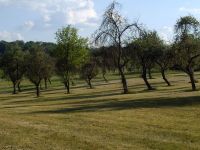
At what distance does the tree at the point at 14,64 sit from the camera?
349 feet

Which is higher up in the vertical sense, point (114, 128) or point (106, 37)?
point (106, 37)

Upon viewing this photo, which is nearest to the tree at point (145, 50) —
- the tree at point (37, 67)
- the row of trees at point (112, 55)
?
the row of trees at point (112, 55)

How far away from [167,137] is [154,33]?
64.1 meters

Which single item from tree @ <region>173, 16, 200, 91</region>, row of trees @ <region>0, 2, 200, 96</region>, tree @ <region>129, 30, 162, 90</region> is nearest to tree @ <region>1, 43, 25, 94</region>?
row of trees @ <region>0, 2, 200, 96</region>

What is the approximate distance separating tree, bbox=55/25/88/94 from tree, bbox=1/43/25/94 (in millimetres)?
14565

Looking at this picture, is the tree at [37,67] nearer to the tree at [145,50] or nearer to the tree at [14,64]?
the tree at [145,50]

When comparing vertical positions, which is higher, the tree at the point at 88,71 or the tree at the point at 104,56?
the tree at the point at 104,56

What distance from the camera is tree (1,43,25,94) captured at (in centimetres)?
10644

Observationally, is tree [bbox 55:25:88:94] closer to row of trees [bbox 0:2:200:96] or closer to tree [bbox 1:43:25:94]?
row of trees [bbox 0:2:200:96]

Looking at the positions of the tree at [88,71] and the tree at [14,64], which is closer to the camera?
the tree at [88,71]

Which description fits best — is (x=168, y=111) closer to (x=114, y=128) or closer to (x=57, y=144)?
(x=114, y=128)

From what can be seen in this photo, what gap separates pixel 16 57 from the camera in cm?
11012

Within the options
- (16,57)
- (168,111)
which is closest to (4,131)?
(168,111)

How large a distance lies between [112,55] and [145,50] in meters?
6.38
